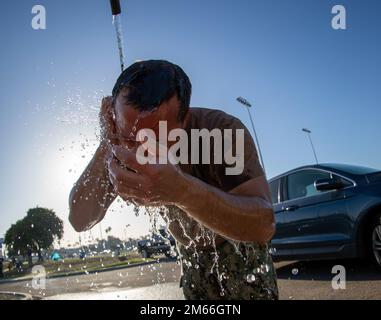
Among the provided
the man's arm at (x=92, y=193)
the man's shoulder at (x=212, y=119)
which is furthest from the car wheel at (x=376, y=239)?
the man's arm at (x=92, y=193)

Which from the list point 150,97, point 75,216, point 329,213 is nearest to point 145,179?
point 150,97

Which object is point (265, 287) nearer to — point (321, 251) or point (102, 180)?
point (102, 180)

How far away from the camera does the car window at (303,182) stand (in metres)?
6.39

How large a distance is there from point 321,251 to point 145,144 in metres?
5.18

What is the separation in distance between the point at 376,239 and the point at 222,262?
3610 millimetres

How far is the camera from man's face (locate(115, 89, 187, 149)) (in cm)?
154

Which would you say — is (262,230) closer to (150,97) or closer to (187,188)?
(187,188)

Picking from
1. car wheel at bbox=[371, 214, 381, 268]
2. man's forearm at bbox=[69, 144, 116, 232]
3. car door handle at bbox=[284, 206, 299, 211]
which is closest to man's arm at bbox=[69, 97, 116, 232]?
man's forearm at bbox=[69, 144, 116, 232]

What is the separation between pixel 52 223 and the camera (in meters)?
73.5

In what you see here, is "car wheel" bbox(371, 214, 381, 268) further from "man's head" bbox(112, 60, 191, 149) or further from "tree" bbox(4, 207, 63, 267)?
"tree" bbox(4, 207, 63, 267)

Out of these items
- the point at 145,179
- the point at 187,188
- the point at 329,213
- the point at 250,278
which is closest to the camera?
the point at 145,179

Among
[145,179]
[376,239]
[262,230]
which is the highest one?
[145,179]

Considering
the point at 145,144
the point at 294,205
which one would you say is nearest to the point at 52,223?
the point at 294,205

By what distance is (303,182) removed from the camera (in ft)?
22.1
